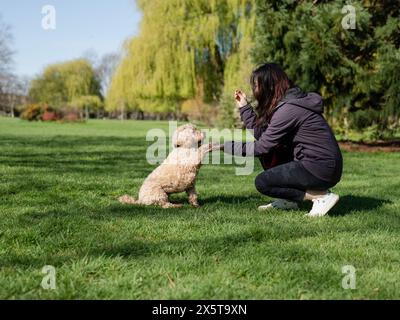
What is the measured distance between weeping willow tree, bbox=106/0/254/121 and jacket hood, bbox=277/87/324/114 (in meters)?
23.2

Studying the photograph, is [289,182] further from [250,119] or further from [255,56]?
[255,56]

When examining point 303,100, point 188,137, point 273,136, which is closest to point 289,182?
point 273,136

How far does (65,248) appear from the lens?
12.4ft

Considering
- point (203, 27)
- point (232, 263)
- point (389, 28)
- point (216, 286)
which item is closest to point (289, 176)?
point (232, 263)

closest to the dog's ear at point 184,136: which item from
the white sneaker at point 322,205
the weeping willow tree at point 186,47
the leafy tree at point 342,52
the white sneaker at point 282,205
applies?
the white sneaker at point 282,205

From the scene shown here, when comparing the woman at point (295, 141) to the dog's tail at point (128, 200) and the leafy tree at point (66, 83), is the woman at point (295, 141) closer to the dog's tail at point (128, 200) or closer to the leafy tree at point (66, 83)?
the dog's tail at point (128, 200)

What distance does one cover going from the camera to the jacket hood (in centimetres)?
500

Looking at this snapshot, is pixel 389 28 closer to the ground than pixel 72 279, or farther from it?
farther from it

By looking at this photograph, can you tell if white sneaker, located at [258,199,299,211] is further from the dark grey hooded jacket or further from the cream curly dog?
the cream curly dog

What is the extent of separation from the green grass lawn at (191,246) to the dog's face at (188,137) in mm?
715

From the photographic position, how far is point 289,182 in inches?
204

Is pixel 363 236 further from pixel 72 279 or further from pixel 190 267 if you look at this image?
pixel 72 279

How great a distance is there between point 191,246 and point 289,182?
1.74 meters

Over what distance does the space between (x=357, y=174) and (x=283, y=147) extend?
4.78 metres
